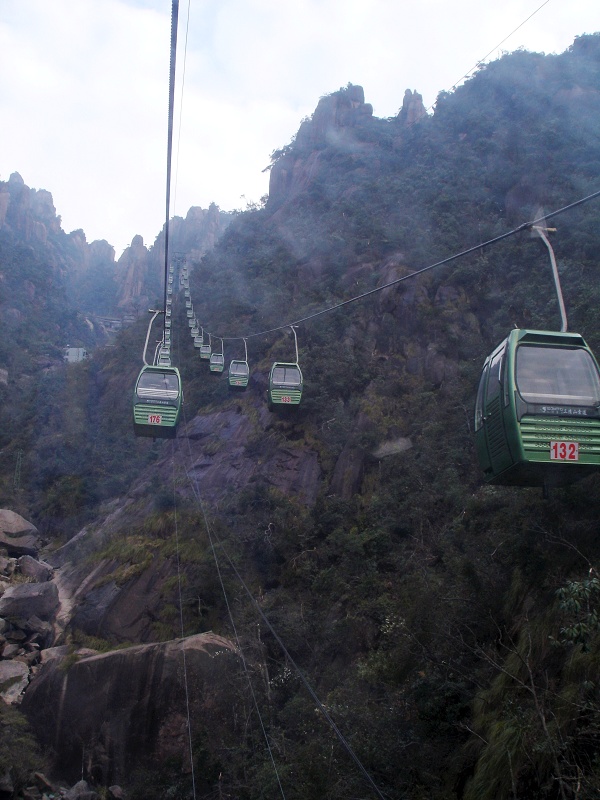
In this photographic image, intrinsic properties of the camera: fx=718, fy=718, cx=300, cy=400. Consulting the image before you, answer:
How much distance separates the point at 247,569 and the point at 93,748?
208 inches

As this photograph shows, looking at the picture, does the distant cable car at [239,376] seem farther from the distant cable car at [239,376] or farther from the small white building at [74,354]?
the small white building at [74,354]

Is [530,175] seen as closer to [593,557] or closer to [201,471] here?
[201,471]

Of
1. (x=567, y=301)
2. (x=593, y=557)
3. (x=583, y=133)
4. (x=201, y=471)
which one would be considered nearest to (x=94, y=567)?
(x=201, y=471)

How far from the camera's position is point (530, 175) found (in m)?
27.9

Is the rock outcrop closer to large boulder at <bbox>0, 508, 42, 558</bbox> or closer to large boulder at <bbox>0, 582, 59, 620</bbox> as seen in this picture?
large boulder at <bbox>0, 508, 42, 558</bbox>

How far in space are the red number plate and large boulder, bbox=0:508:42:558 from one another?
2229cm

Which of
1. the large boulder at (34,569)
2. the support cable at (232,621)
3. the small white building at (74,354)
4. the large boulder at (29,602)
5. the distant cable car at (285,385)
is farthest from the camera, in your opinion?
the small white building at (74,354)

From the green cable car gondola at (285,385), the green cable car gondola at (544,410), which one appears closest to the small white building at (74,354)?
the green cable car gondola at (285,385)

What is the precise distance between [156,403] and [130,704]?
256 inches

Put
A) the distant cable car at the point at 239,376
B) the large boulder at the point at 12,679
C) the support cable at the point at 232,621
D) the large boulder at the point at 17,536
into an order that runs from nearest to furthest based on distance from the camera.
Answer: the support cable at the point at 232,621
the large boulder at the point at 12,679
the distant cable car at the point at 239,376
the large boulder at the point at 17,536

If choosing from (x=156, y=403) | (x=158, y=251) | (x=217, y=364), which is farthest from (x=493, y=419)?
(x=158, y=251)

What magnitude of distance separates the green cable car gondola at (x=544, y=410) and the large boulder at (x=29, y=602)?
16.1 m

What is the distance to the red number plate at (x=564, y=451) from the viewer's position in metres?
7.55

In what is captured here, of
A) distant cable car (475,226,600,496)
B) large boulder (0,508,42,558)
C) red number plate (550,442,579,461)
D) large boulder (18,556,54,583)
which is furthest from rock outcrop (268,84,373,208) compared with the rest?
red number plate (550,442,579,461)
